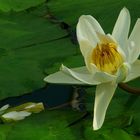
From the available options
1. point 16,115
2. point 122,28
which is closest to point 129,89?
point 122,28

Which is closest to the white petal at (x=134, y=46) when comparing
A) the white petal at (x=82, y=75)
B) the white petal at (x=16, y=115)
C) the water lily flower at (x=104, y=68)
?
the water lily flower at (x=104, y=68)

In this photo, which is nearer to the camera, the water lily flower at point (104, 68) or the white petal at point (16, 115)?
the water lily flower at point (104, 68)

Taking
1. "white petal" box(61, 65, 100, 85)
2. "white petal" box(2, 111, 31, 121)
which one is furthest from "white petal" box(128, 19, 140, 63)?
"white petal" box(2, 111, 31, 121)

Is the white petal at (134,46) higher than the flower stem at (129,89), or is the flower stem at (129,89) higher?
the white petal at (134,46)

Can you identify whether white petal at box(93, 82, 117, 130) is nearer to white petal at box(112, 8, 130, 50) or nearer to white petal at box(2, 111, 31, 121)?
white petal at box(112, 8, 130, 50)

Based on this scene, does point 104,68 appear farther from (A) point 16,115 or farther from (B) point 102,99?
(A) point 16,115

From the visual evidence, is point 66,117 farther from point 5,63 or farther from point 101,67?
point 5,63

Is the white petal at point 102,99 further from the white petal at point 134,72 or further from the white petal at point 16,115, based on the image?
the white petal at point 16,115
